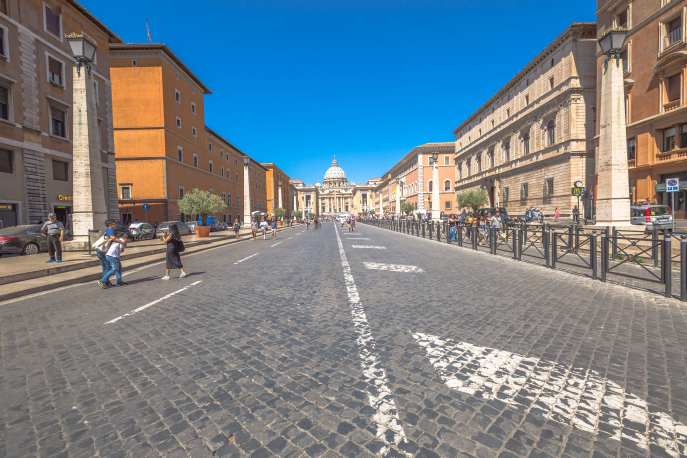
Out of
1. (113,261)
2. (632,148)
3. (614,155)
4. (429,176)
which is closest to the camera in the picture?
(113,261)

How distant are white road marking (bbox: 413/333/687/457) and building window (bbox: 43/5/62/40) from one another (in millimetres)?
29373

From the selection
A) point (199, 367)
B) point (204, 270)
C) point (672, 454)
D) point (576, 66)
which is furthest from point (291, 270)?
point (576, 66)

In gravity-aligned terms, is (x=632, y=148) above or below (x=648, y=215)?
above

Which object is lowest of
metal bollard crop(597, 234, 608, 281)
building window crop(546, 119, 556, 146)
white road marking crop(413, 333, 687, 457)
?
white road marking crop(413, 333, 687, 457)

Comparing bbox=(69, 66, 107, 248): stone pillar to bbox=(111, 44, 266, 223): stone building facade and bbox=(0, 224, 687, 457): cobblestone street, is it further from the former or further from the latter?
bbox=(111, 44, 266, 223): stone building facade

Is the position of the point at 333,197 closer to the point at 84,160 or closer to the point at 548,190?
the point at 548,190

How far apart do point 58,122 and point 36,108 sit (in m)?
1.86

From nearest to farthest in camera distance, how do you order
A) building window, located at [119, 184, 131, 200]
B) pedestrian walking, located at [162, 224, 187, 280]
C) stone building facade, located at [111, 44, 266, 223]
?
pedestrian walking, located at [162, 224, 187, 280] < stone building facade, located at [111, 44, 266, 223] < building window, located at [119, 184, 131, 200]

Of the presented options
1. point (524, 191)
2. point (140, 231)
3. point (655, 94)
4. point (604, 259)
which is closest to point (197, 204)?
point (140, 231)

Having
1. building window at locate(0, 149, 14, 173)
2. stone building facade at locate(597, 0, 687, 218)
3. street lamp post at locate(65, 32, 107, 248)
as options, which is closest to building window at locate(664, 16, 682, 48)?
stone building facade at locate(597, 0, 687, 218)

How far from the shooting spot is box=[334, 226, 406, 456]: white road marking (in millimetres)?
2199

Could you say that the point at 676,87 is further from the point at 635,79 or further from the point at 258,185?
the point at 258,185

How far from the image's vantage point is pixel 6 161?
1792 cm

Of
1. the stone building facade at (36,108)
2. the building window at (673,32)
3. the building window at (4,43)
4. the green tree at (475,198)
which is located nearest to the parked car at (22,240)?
the stone building facade at (36,108)
